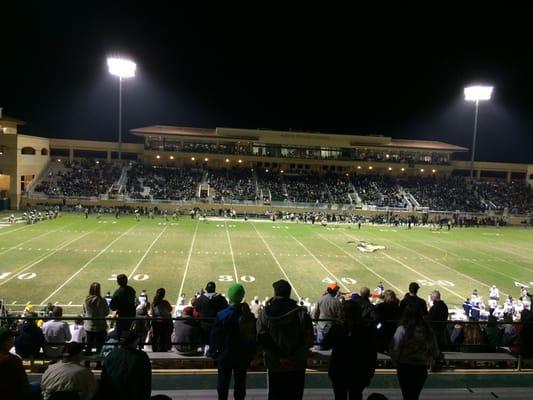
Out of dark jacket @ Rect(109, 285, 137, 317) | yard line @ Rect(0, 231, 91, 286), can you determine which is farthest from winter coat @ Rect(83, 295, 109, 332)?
yard line @ Rect(0, 231, 91, 286)

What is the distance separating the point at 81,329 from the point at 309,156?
185 feet

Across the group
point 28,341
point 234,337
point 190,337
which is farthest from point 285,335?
point 28,341

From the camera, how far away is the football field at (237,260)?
18.5 m

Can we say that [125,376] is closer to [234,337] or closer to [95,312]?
[234,337]

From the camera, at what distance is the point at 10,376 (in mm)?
3691

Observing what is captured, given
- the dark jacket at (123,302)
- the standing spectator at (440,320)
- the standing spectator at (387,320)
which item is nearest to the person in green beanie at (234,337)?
the standing spectator at (387,320)

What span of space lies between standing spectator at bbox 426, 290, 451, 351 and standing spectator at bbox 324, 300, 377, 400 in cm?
298

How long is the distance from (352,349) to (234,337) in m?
1.29

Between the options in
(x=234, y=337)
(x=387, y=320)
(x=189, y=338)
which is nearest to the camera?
(x=234, y=337)

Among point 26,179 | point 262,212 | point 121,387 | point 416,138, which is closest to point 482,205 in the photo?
point 262,212

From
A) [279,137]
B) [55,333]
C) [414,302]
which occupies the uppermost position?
[279,137]

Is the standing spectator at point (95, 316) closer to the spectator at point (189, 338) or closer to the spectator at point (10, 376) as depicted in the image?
the spectator at point (189, 338)

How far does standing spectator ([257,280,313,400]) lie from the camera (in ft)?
13.6

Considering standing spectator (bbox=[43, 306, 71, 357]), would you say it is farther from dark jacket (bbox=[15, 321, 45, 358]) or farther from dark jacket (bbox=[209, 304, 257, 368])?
dark jacket (bbox=[209, 304, 257, 368])
